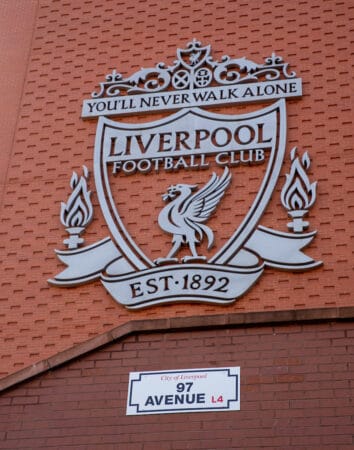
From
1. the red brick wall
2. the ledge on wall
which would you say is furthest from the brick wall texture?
the ledge on wall

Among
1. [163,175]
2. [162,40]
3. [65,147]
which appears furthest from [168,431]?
[162,40]

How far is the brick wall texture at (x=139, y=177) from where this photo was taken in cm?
1109

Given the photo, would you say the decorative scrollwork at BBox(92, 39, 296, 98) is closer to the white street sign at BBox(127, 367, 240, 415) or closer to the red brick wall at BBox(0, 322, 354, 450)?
the red brick wall at BBox(0, 322, 354, 450)

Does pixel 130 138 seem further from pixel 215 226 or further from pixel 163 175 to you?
pixel 215 226

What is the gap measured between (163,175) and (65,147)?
1364 mm

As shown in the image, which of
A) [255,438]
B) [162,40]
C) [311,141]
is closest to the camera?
[255,438]

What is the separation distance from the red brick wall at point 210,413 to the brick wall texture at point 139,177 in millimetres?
29

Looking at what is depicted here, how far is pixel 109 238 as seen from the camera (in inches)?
469

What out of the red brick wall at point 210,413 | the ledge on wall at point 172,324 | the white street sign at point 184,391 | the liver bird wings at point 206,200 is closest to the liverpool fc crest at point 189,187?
the liver bird wings at point 206,200

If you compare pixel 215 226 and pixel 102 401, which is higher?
pixel 215 226

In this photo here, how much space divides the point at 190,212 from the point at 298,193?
1.25 m

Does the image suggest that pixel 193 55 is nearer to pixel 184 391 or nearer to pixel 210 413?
pixel 184 391

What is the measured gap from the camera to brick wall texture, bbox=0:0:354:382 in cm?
1109

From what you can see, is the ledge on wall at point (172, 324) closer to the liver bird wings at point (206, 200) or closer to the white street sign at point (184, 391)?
the white street sign at point (184, 391)
